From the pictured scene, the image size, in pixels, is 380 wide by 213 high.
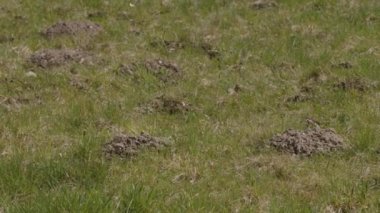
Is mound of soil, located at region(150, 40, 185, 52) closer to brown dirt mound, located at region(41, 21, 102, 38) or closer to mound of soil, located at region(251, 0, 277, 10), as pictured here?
brown dirt mound, located at region(41, 21, 102, 38)

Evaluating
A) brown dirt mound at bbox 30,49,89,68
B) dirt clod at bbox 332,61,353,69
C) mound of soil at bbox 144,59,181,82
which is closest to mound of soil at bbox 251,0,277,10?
dirt clod at bbox 332,61,353,69

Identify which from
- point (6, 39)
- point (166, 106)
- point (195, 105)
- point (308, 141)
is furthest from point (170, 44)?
point (308, 141)

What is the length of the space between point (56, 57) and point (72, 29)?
4.69 ft

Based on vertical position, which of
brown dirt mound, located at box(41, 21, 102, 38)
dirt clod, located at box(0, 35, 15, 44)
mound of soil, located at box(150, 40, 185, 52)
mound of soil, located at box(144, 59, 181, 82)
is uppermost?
mound of soil, located at box(144, 59, 181, 82)

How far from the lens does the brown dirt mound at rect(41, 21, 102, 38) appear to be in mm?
11430

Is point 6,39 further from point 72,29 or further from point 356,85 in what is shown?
point 356,85

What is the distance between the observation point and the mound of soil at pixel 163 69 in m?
9.83

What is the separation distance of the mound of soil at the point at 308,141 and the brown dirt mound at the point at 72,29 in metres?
4.93

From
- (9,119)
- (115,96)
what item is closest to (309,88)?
(115,96)

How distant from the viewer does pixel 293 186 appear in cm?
669

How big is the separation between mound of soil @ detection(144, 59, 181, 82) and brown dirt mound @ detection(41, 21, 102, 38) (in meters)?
1.79

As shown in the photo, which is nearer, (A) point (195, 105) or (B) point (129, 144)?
(B) point (129, 144)

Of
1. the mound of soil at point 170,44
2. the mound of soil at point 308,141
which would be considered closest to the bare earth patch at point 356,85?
the mound of soil at point 308,141

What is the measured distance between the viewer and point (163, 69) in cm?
1002
